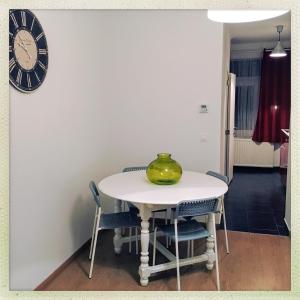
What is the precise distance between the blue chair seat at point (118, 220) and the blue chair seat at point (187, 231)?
20 cm

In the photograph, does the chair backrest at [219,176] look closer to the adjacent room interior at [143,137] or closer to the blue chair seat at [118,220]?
the adjacent room interior at [143,137]

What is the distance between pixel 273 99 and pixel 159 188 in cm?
90

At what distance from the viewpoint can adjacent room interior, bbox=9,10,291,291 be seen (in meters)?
1.69

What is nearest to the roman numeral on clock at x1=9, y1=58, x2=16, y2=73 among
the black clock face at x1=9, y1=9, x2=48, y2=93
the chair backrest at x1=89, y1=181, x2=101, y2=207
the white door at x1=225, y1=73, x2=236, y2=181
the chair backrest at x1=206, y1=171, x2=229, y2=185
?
the black clock face at x1=9, y1=9, x2=48, y2=93

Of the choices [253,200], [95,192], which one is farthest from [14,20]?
[253,200]

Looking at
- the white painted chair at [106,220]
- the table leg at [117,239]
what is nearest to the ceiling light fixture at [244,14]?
the white painted chair at [106,220]

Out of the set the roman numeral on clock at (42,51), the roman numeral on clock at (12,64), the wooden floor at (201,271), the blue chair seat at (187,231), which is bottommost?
the wooden floor at (201,271)

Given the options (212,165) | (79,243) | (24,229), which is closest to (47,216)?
(24,229)

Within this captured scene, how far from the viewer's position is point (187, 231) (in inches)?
85.3

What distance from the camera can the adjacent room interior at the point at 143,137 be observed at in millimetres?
1689

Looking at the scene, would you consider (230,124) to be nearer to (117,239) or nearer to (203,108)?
(203,108)

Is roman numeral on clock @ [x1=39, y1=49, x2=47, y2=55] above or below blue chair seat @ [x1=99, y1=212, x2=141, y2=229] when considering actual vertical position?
above

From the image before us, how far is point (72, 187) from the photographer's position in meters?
2.04

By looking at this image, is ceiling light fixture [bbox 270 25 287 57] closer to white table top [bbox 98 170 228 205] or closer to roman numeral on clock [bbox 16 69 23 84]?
white table top [bbox 98 170 228 205]
